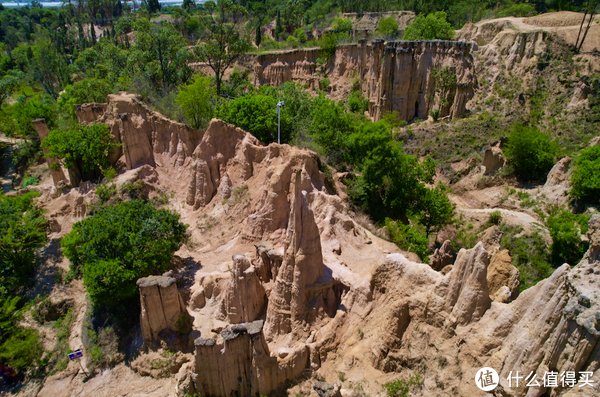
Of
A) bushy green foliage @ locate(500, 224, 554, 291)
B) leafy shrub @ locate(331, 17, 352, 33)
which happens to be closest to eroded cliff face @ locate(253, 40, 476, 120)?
leafy shrub @ locate(331, 17, 352, 33)

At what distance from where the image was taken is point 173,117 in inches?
1388

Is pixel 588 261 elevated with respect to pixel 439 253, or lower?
elevated

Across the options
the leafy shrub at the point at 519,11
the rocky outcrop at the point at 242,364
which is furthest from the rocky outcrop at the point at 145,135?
the leafy shrub at the point at 519,11

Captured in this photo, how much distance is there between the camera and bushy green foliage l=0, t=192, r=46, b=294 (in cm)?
2814

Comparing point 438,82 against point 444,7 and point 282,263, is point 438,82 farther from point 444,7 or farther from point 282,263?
point 282,263

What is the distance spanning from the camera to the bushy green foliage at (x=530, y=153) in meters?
39.4

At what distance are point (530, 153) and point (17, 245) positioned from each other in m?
42.3

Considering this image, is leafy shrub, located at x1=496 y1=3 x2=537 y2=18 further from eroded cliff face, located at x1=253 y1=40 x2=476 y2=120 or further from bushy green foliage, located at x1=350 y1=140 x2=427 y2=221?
bushy green foliage, located at x1=350 y1=140 x2=427 y2=221

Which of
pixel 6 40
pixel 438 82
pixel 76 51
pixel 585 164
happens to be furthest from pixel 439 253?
pixel 6 40

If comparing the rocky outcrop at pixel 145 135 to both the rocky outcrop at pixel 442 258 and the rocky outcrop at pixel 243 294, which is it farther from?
the rocky outcrop at pixel 442 258

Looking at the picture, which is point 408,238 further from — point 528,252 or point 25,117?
point 25,117

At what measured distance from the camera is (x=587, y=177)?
3241 cm

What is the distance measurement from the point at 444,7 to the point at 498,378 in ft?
265

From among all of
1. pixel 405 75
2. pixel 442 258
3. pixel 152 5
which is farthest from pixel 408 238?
pixel 152 5
